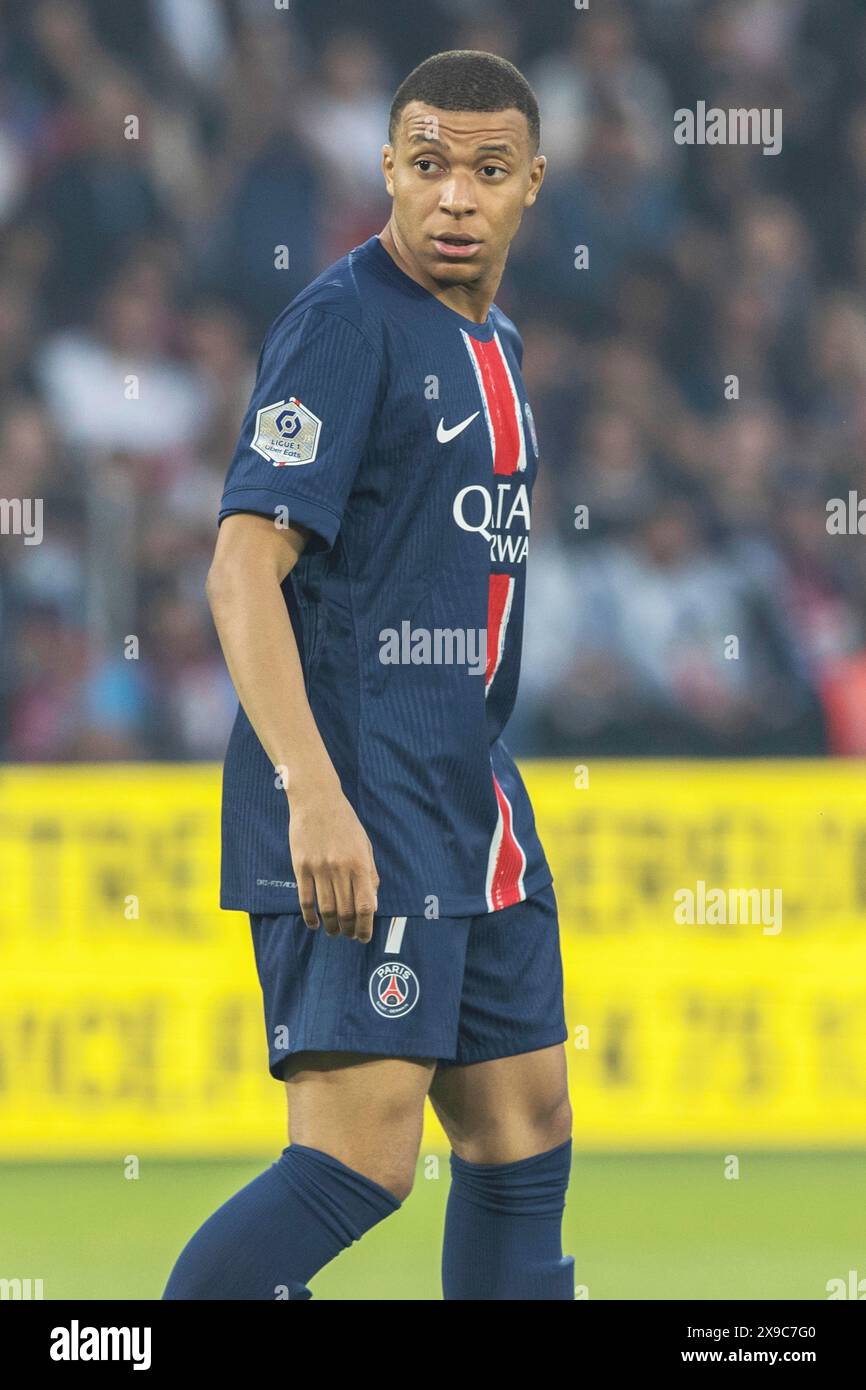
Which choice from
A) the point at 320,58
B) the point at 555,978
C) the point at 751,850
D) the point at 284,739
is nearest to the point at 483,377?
the point at 284,739

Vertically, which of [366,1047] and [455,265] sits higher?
[455,265]

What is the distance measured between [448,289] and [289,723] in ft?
2.25

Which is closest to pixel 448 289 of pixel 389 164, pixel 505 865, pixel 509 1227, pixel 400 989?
pixel 389 164

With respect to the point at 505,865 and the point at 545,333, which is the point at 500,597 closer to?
the point at 505,865

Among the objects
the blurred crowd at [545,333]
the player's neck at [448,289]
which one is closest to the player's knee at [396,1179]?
the player's neck at [448,289]

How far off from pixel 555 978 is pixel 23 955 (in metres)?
2.93

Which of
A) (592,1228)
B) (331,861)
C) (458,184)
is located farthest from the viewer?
(592,1228)

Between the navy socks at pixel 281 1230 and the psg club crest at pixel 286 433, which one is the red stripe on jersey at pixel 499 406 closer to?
the psg club crest at pixel 286 433

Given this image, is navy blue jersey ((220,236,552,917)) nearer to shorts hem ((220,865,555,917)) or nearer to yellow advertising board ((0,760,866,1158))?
shorts hem ((220,865,555,917))

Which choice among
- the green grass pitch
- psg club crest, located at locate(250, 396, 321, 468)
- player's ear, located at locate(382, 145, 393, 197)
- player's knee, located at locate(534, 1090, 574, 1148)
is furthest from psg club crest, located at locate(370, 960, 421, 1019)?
the green grass pitch

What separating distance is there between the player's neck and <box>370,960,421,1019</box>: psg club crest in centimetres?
90

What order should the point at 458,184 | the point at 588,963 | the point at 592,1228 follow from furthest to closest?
the point at 588,963, the point at 592,1228, the point at 458,184

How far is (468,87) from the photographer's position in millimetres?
2725

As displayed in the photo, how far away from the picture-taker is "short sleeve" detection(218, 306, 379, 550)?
8.45ft
